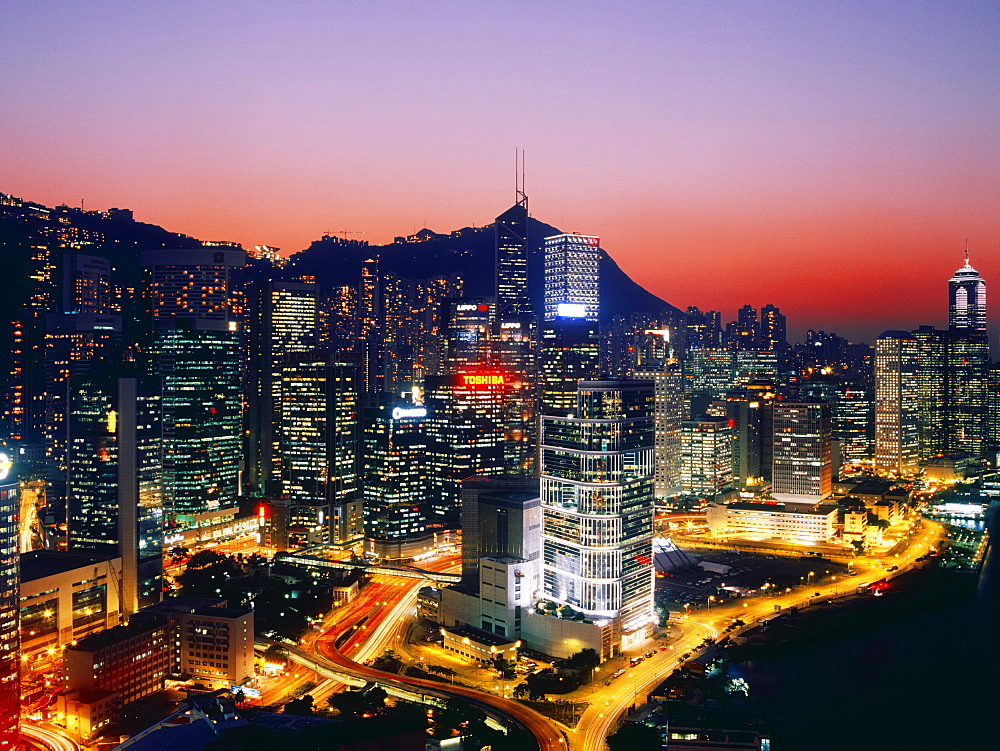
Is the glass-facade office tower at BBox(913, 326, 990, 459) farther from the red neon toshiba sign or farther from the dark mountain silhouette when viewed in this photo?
the red neon toshiba sign

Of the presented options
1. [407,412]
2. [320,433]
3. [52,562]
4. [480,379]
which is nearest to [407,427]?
[407,412]

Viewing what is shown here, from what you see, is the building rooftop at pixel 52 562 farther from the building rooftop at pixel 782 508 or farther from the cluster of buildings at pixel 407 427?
the building rooftop at pixel 782 508

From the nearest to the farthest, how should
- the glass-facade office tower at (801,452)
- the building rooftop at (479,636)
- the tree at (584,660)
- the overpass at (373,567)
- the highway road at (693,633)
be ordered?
the highway road at (693,633) < the tree at (584,660) < the building rooftop at (479,636) < the overpass at (373,567) < the glass-facade office tower at (801,452)

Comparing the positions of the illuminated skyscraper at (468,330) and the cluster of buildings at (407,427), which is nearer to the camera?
the cluster of buildings at (407,427)

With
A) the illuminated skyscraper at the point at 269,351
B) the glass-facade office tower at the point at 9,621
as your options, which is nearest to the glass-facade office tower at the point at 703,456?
the illuminated skyscraper at the point at 269,351

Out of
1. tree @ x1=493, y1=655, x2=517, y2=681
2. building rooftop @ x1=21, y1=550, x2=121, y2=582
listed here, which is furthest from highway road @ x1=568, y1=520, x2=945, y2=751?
building rooftop @ x1=21, y1=550, x2=121, y2=582

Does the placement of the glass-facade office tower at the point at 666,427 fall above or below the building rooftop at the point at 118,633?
above

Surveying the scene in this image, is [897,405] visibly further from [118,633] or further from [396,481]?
[118,633]
